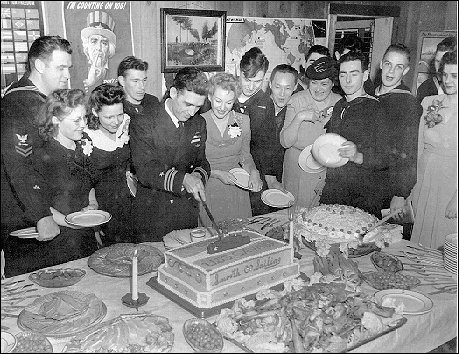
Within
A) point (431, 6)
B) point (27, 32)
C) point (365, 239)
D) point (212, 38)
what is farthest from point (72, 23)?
point (431, 6)

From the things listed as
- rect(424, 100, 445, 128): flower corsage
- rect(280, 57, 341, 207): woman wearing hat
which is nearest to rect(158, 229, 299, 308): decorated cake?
rect(280, 57, 341, 207): woman wearing hat

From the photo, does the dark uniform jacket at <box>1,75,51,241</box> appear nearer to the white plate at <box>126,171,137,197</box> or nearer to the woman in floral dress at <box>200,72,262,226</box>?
the white plate at <box>126,171,137,197</box>

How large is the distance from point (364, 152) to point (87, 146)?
6.01ft

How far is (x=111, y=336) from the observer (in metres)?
1.94

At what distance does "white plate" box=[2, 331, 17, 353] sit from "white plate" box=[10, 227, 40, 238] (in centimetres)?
77

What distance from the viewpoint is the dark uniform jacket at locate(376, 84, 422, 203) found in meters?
3.30

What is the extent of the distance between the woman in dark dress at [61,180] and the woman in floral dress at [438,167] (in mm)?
2029

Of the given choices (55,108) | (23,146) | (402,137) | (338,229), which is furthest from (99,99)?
(402,137)

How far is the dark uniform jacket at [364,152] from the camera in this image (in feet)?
11.3

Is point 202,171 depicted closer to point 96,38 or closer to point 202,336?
point 96,38

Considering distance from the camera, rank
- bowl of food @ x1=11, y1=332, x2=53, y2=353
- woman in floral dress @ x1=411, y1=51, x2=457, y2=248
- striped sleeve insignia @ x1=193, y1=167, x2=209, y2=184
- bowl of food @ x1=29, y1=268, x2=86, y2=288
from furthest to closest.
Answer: striped sleeve insignia @ x1=193, y1=167, x2=209, y2=184, woman in floral dress @ x1=411, y1=51, x2=457, y2=248, bowl of food @ x1=29, y1=268, x2=86, y2=288, bowl of food @ x1=11, y1=332, x2=53, y2=353

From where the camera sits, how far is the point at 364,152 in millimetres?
3486

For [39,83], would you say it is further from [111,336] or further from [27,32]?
[111,336]

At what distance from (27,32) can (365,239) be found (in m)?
2.00
